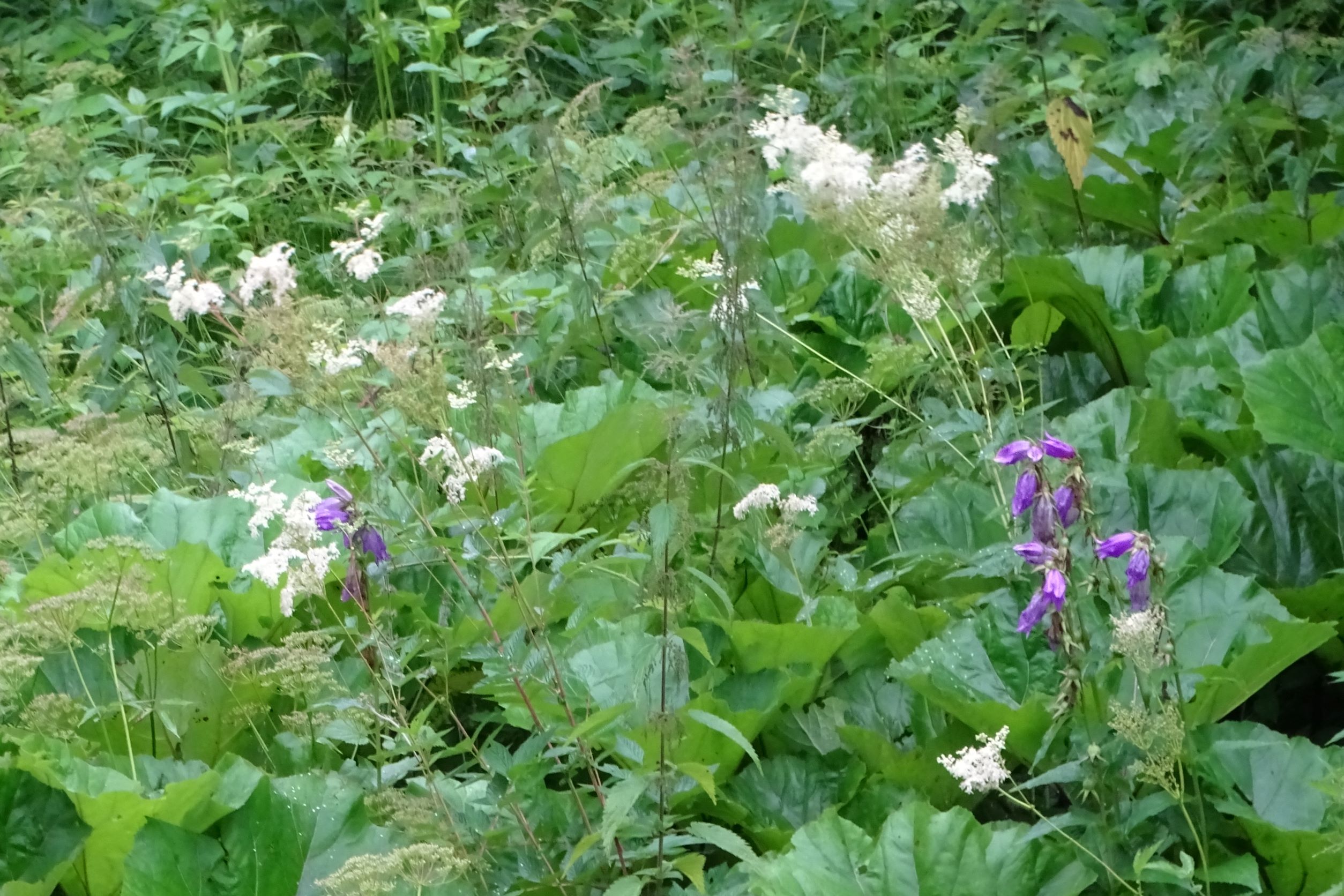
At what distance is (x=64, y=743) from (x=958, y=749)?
99cm

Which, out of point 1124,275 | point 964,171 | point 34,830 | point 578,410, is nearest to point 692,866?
point 34,830

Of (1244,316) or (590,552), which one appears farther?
(1244,316)

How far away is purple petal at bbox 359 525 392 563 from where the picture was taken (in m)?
1.38

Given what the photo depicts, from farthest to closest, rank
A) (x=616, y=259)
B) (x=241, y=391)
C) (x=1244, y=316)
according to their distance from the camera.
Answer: (x=616, y=259) < (x=241, y=391) < (x=1244, y=316)

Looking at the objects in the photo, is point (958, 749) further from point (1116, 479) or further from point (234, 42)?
point (234, 42)

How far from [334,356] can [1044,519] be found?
2.37 ft

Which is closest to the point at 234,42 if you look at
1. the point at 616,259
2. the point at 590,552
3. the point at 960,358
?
the point at 616,259

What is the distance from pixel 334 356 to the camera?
4.39ft

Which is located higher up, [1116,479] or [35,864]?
[1116,479]

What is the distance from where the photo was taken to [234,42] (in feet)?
12.6

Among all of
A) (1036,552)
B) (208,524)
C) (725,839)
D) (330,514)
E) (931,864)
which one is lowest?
(208,524)

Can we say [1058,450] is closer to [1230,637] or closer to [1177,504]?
[1230,637]

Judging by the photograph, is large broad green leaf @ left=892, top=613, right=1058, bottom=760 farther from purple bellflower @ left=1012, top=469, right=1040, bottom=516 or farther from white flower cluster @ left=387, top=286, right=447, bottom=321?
white flower cluster @ left=387, top=286, right=447, bottom=321

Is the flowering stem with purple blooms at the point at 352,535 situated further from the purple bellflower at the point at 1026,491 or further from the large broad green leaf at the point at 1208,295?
the large broad green leaf at the point at 1208,295
